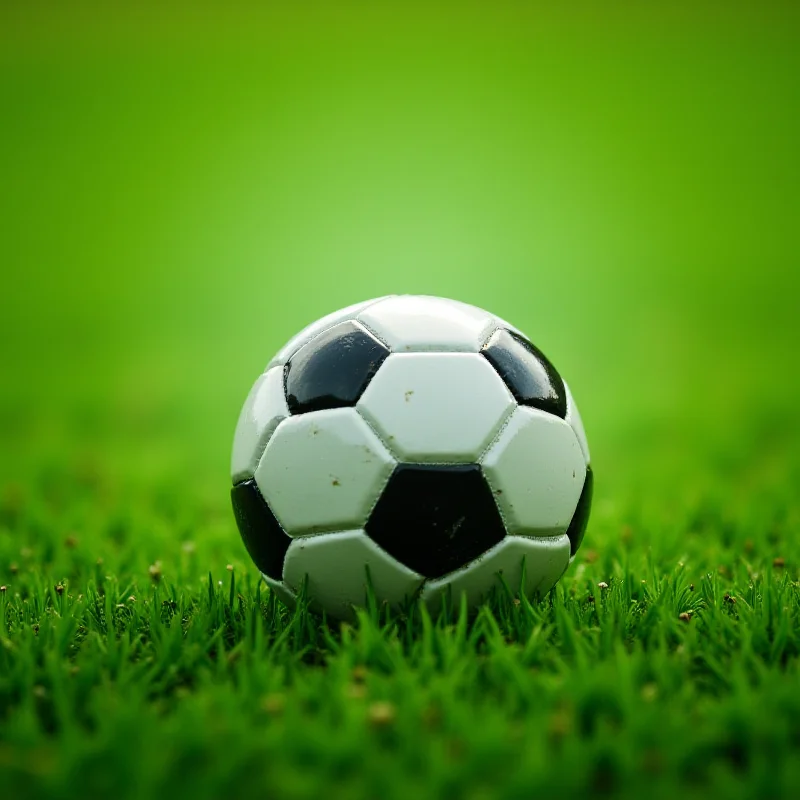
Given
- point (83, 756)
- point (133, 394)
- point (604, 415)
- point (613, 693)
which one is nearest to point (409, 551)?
point (613, 693)

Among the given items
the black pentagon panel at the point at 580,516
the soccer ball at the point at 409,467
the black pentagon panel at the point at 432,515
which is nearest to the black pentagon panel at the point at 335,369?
the soccer ball at the point at 409,467

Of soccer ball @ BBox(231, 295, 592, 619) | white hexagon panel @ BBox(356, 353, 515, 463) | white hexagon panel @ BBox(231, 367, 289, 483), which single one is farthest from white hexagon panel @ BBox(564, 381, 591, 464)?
white hexagon panel @ BBox(231, 367, 289, 483)

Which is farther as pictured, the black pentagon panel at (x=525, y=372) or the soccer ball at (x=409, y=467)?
the black pentagon panel at (x=525, y=372)

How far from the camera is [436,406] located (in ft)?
8.64

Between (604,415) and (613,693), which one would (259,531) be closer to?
(613,693)

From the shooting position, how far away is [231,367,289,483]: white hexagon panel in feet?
9.29

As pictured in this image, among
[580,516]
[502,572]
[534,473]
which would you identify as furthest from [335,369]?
[580,516]

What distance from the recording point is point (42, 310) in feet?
46.9

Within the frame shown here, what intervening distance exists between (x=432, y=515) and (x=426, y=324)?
664 mm

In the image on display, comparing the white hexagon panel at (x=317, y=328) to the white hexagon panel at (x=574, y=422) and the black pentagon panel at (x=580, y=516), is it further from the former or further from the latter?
the black pentagon panel at (x=580, y=516)

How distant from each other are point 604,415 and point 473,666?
18.5 ft

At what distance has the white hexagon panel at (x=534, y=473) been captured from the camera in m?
2.65

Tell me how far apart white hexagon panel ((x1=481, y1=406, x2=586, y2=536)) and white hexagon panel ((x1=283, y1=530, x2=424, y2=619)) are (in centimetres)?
38

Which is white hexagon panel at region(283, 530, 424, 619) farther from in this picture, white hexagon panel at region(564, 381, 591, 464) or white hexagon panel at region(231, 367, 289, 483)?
white hexagon panel at region(564, 381, 591, 464)
